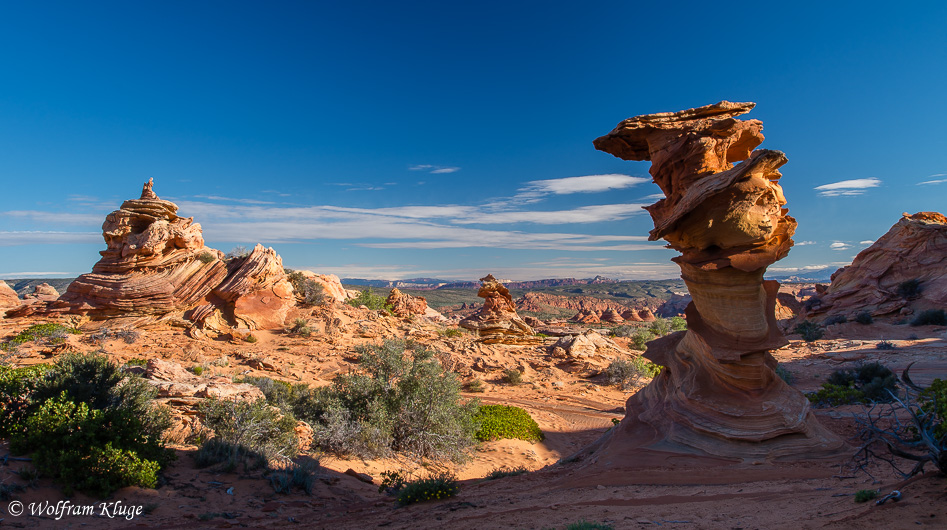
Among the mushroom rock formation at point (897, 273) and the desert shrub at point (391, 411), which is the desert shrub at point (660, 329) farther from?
the desert shrub at point (391, 411)

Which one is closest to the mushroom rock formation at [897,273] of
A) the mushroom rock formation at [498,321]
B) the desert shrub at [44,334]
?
the mushroom rock formation at [498,321]

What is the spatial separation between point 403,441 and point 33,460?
246 inches

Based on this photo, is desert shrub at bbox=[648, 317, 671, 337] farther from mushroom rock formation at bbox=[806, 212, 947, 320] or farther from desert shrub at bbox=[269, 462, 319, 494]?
desert shrub at bbox=[269, 462, 319, 494]

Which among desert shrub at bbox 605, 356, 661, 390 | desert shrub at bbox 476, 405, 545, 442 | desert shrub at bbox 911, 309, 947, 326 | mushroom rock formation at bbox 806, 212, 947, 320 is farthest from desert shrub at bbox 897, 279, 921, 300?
desert shrub at bbox 476, 405, 545, 442

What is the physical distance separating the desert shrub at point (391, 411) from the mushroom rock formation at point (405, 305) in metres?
17.4

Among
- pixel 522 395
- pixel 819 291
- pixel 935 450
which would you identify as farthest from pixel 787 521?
pixel 819 291

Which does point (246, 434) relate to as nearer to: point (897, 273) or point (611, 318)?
point (897, 273)

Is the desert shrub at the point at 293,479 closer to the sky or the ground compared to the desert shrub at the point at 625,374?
closer to the sky

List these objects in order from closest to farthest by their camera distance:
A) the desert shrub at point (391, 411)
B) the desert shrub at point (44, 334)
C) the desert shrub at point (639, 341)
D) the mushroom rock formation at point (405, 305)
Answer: the desert shrub at point (391, 411) → the desert shrub at point (44, 334) → the desert shrub at point (639, 341) → the mushroom rock formation at point (405, 305)

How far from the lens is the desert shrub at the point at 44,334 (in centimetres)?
1562

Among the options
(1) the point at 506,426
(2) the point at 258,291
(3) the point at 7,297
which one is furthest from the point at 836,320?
(3) the point at 7,297

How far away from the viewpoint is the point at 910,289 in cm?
2841

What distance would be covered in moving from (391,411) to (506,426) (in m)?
3.37

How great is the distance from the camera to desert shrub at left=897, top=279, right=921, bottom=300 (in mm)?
28156
